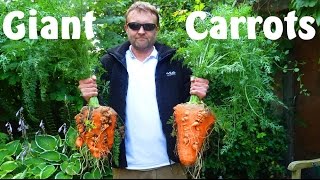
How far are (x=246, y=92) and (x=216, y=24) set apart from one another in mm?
428

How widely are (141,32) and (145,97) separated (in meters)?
0.36

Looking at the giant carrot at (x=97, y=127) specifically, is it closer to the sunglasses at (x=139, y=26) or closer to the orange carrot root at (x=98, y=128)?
the orange carrot root at (x=98, y=128)

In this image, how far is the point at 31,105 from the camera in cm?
362

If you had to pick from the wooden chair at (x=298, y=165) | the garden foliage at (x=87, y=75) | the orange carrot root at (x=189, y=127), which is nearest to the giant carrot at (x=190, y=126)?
the orange carrot root at (x=189, y=127)

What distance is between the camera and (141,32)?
2.96 m

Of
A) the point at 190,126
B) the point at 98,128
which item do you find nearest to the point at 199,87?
the point at 190,126

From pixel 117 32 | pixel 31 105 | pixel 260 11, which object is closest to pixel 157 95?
pixel 31 105

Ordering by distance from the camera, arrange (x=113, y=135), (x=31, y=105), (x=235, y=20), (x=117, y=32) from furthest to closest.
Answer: (x=117, y=32) < (x=31, y=105) < (x=235, y=20) < (x=113, y=135)

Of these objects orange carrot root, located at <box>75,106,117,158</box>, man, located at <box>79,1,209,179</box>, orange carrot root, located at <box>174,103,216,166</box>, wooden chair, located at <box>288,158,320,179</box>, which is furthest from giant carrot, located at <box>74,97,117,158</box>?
wooden chair, located at <box>288,158,320,179</box>

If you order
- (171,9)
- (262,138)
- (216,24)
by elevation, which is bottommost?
(262,138)

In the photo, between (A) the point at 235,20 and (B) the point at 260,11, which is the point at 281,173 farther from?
(A) the point at 235,20

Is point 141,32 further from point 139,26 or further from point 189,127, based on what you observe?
point 189,127

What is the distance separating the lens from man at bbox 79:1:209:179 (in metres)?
2.95

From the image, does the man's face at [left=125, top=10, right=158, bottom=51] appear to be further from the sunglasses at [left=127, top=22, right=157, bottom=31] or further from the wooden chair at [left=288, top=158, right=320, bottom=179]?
the wooden chair at [left=288, top=158, right=320, bottom=179]
